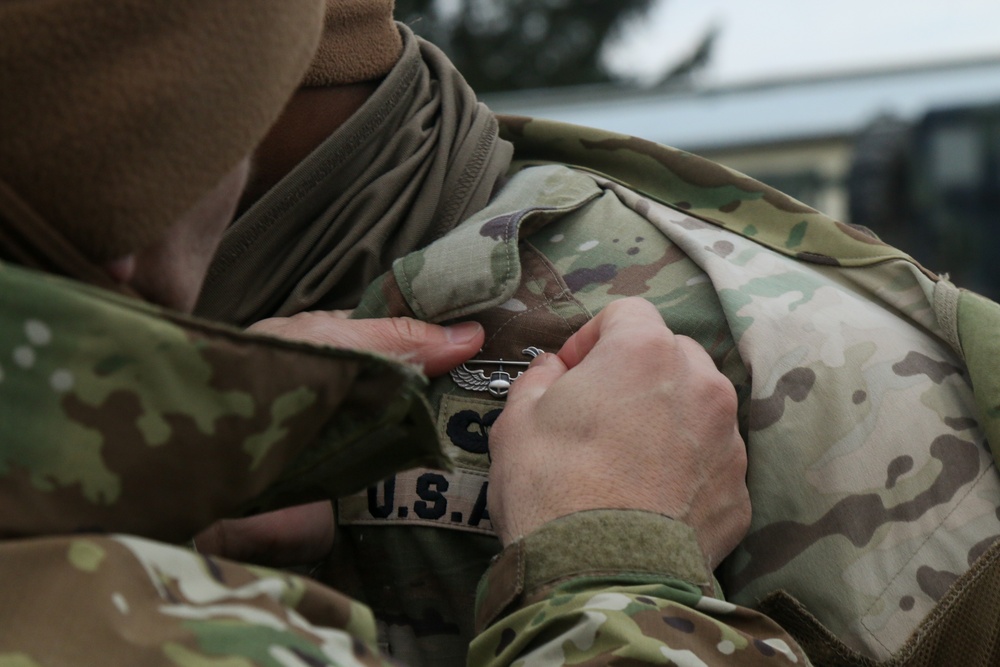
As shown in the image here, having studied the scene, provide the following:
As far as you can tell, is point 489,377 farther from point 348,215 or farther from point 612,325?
point 348,215

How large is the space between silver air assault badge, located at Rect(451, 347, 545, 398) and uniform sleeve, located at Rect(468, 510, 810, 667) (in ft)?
1.00

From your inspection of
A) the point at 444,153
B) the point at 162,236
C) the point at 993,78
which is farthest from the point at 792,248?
the point at 993,78

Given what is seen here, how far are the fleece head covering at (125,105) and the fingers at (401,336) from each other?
511mm

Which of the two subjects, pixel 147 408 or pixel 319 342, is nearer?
pixel 147 408

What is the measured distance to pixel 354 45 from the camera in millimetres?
1845

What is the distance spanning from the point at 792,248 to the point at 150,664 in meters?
1.35

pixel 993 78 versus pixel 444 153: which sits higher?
pixel 444 153

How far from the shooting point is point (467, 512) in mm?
1658

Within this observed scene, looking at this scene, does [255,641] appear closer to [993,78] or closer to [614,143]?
[614,143]

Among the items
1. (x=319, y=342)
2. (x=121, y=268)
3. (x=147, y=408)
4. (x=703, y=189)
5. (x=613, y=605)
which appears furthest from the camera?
(x=703, y=189)

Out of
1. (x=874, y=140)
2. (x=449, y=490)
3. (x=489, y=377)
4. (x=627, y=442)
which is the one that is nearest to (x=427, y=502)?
(x=449, y=490)

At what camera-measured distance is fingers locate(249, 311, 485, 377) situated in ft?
5.40

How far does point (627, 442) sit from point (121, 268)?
68 centimetres

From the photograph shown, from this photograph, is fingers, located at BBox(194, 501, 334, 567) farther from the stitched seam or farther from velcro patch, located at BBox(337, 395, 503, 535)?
the stitched seam
